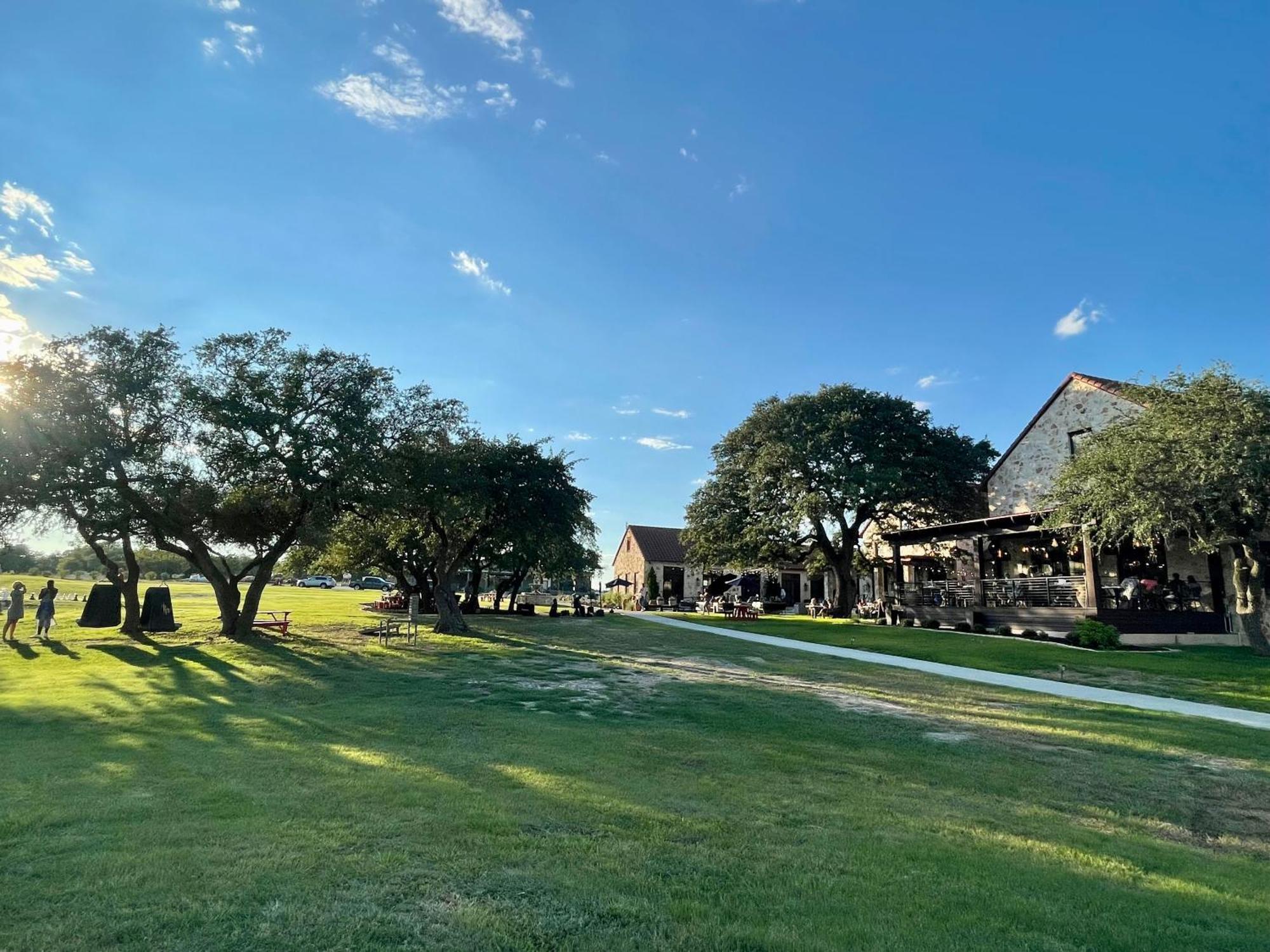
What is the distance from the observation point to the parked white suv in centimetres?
8775

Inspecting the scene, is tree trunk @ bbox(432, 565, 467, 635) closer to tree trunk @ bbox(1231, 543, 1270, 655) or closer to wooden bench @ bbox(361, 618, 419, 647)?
wooden bench @ bbox(361, 618, 419, 647)

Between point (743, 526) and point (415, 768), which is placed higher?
point (743, 526)

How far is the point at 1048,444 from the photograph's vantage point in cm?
3005

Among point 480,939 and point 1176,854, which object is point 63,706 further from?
point 1176,854

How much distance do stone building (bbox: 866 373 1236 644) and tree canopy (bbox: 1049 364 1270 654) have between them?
219cm

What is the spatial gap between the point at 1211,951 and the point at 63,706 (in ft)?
43.6

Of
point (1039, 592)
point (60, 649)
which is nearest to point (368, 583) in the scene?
point (60, 649)

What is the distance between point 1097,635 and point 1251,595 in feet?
A: 12.9

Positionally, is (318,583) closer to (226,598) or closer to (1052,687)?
(226,598)

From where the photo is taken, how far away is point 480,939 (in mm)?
3514

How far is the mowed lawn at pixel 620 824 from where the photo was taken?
3738 millimetres

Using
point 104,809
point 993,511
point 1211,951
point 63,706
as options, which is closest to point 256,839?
point 104,809

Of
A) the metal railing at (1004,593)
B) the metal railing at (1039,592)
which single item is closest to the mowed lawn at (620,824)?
the metal railing at (1039,592)

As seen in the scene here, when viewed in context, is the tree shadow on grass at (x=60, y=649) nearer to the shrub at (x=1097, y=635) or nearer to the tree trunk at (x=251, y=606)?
the tree trunk at (x=251, y=606)
